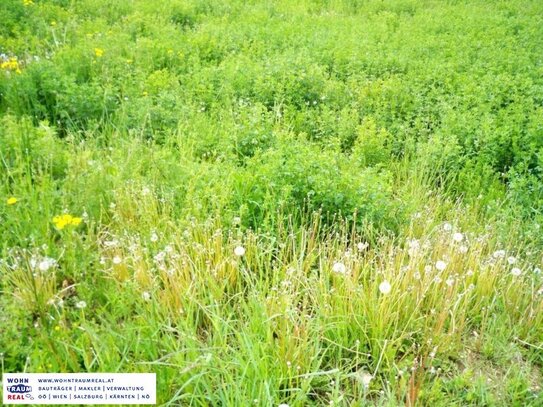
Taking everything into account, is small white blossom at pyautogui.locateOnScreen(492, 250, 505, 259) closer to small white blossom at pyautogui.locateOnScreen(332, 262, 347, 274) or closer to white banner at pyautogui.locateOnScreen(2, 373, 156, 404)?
small white blossom at pyautogui.locateOnScreen(332, 262, 347, 274)

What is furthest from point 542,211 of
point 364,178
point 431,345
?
point 431,345

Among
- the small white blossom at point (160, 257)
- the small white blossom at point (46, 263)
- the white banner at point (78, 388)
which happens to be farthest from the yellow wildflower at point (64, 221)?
the white banner at point (78, 388)

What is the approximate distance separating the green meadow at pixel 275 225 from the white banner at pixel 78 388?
0.27 feet

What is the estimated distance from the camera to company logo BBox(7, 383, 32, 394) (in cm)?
252

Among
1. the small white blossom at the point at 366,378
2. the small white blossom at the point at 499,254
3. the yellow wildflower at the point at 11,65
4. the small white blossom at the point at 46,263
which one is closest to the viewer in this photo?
the small white blossom at the point at 366,378

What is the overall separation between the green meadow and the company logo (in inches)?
6.9

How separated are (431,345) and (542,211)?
2.12 m

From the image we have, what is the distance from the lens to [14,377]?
2.55 metres

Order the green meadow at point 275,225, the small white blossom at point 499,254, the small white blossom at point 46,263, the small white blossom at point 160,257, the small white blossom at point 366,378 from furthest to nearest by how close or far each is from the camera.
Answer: the small white blossom at point 499,254
the small white blossom at point 160,257
the small white blossom at point 46,263
the green meadow at point 275,225
the small white blossom at point 366,378

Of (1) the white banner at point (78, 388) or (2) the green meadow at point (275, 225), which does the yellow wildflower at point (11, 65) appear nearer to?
(2) the green meadow at point (275, 225)

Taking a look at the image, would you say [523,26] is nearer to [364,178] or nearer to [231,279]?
[364,178]

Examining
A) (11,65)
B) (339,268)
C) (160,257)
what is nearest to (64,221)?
(160,257)

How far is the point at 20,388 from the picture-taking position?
254 centimetres

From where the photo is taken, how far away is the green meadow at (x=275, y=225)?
290cm
